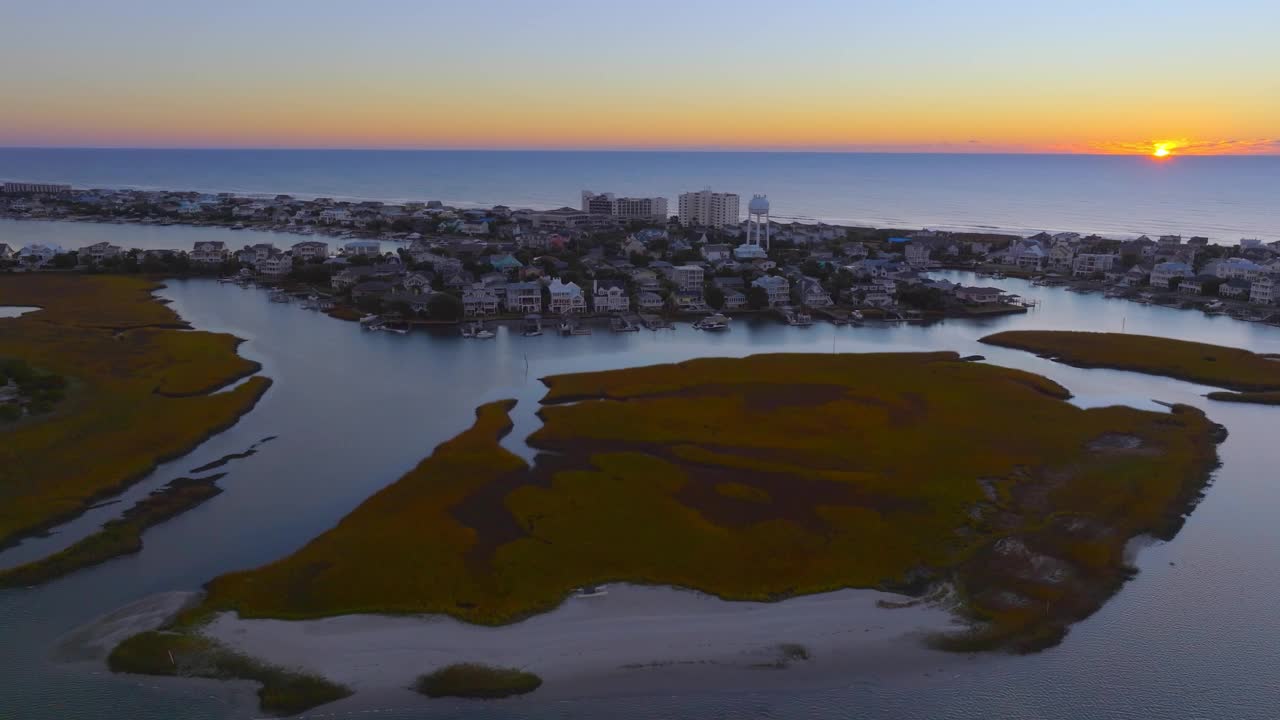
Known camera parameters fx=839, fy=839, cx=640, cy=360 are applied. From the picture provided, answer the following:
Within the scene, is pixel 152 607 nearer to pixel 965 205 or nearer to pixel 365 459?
pixel 365 459

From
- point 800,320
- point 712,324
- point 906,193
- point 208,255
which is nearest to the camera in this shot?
point 712,324

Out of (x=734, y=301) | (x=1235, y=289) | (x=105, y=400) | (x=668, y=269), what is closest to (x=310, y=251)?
(x=668, y=269)

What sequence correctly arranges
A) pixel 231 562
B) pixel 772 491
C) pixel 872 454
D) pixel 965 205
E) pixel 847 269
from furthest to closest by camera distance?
pixel 965 205 < pixel 847 269 < pixel 872 454 < pixel 772 491 < pixel 231 562

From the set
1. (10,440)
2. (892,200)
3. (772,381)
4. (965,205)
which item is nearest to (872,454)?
(772,381)

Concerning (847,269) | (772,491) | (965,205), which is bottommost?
(772,491)

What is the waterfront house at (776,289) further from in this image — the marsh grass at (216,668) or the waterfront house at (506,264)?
the marsh grass at (216,668)

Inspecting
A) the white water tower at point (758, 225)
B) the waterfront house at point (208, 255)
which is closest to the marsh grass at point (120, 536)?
the waterfront house at point (208, 255)

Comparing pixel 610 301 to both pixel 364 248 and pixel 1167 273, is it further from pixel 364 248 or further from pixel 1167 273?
pixel 1167 273
